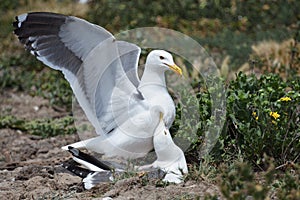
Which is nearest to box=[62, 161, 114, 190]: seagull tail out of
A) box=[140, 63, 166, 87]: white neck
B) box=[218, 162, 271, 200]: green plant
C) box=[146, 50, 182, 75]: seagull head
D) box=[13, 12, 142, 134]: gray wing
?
box=[13, 12, 142, 134]: gray wing

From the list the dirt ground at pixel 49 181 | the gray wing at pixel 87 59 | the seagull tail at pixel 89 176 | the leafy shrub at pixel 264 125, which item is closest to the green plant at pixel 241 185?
the dirt ground at pixel 49 181

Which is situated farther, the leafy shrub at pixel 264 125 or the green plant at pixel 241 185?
the leafy shrub at pixel 264 125

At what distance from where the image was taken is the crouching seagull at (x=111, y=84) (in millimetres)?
4814

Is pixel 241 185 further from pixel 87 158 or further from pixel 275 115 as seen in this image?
pixel 87 158

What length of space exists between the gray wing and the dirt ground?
54 cm

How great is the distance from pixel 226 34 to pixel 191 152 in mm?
5273

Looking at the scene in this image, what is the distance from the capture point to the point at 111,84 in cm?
495

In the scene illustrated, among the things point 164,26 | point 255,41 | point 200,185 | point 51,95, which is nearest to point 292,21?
point 255,41

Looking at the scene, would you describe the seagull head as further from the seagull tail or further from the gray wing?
the seagull tail

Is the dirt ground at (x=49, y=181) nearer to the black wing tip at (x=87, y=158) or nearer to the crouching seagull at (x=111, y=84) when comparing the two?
the black wing tip at (x=87, y=158)

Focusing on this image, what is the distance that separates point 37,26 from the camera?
502 centimetres

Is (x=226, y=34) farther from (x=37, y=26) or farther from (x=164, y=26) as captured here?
(x=37, y=26)

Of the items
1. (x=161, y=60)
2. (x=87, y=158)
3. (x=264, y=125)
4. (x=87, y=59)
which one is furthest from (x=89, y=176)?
(x=264, y=125)

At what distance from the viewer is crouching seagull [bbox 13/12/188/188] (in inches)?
190
